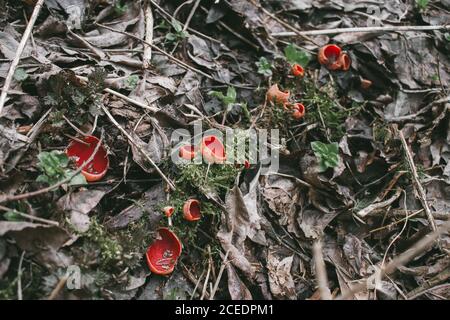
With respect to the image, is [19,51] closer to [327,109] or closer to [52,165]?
[52,165]

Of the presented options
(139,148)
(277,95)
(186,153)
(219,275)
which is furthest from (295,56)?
(219,275)

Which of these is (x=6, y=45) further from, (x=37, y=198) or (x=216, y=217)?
(x=216, y=217)

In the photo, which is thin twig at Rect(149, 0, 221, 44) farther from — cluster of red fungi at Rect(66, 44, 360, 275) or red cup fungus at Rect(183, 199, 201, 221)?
red cup fungus at Rect(183, 199, 201, 221)

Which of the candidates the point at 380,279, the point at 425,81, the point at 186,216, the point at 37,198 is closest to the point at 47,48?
the point at 37,198

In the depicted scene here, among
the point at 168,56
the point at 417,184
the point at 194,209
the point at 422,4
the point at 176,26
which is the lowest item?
the point at 194,209

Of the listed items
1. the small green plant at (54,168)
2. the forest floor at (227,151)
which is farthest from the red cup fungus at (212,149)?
the small green plant at (54,168)

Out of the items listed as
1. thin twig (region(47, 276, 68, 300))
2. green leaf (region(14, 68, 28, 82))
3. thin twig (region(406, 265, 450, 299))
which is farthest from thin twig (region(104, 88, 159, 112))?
thin twig (region(406, 265, 450, 299))
